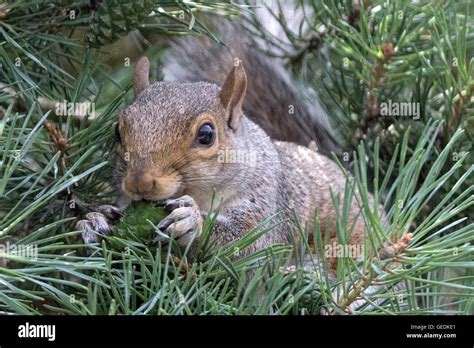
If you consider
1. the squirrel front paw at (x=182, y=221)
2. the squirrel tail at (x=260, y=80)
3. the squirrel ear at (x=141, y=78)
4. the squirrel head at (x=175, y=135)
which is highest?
the squirrel tail at (x=260, y=80)

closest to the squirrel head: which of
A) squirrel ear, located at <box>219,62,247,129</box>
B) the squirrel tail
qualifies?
squirrel ear, located at <box>219,62,247,129</box>

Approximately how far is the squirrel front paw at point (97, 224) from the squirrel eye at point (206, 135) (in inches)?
6.6

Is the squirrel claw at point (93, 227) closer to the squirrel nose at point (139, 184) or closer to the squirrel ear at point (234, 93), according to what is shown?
the squirrel nose at point (139, 184)

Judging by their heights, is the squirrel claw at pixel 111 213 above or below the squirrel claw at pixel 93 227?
above

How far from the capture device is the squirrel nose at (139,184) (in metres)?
1.18

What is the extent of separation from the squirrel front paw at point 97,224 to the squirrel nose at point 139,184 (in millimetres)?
60

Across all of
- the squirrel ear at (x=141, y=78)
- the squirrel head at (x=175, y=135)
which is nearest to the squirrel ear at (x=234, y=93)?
the squirrel head at (x=175, y=135)

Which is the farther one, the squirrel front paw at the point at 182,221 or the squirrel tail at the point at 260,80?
the squirrel tail at the point at 260,80

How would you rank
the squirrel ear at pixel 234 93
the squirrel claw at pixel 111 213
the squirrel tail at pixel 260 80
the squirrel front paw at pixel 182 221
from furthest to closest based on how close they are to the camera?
the squirrel tail at pixel 260 80, the squirrel ear at pixel 234 93, the squirrel claw at pixel 111 213, the squirrel front paw at pixel 182 221

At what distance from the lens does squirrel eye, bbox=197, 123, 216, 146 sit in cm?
130

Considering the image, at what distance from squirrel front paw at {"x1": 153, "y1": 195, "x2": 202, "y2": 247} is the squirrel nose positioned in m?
0.03

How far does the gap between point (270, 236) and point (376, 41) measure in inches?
14.8

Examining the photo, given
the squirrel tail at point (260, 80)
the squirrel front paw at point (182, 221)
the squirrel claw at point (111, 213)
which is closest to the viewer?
the squirrel front paw at point (182, 221)
